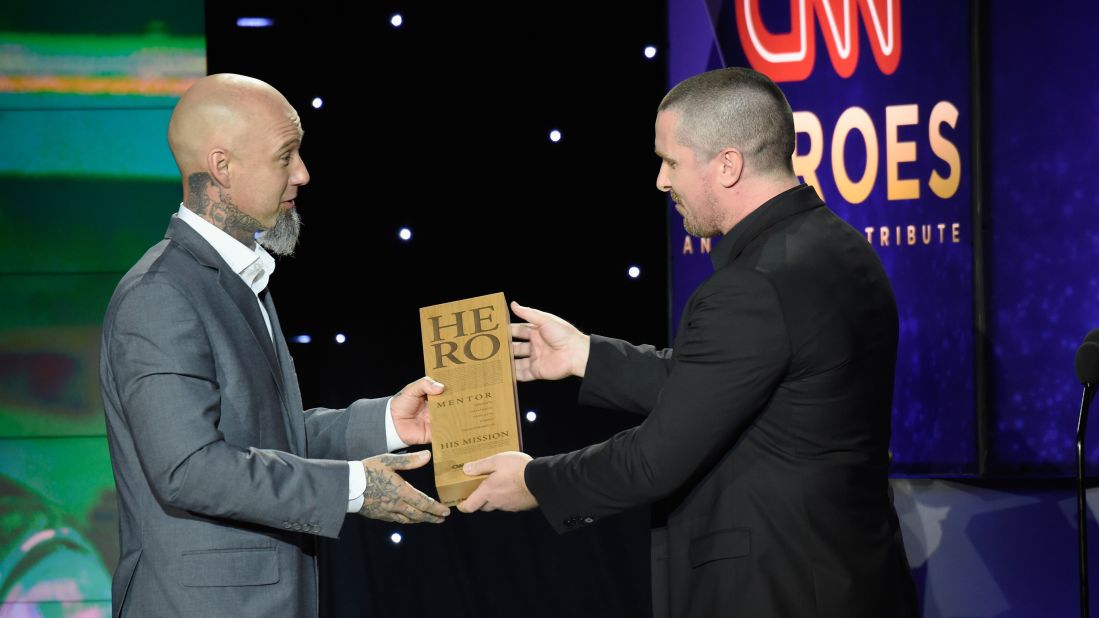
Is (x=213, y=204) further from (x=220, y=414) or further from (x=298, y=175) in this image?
(x=220, y=414)

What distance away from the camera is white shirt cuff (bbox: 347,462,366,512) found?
2.13 meters

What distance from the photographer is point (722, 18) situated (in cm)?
399

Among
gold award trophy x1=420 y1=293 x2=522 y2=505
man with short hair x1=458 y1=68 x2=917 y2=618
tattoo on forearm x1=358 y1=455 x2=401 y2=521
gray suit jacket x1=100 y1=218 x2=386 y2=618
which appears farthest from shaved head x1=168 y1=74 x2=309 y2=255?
man with short hair x1=458 y1=68 x2=917 y2=618

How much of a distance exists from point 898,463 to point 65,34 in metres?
3.57

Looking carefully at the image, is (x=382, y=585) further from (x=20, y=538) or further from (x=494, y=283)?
(x=20, y=538)

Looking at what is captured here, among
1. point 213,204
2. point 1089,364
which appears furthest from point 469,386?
point 1089,364

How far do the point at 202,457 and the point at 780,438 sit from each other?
1.03m

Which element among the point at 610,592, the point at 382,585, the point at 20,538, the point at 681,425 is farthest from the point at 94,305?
the point at 681,425

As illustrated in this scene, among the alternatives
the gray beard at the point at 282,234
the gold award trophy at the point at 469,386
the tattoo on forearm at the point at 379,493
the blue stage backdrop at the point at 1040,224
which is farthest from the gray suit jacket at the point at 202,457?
the blue stage backdrop at the point at 1040,224

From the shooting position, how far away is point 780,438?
2.06 meters

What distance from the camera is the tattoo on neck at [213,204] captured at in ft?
7.17

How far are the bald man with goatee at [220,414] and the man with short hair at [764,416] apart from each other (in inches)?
19.7

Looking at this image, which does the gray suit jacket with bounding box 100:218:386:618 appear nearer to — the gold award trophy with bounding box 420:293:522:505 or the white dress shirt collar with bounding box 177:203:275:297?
the white dress shirt collar with bounding box 177:203:275:297

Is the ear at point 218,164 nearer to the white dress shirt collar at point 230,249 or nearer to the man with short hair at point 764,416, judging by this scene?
the white dress shirt collar at point 230,249
